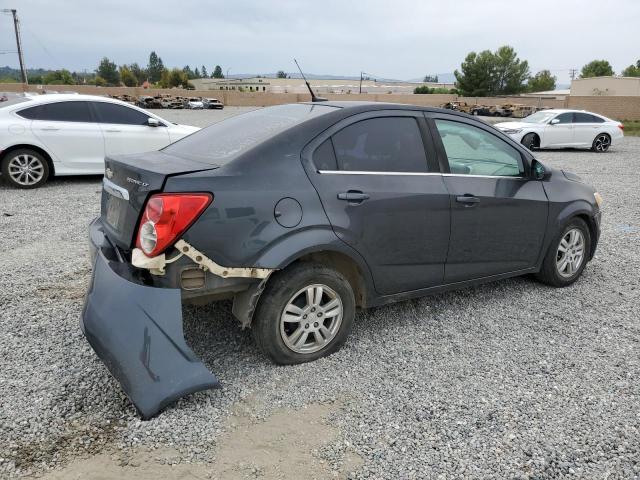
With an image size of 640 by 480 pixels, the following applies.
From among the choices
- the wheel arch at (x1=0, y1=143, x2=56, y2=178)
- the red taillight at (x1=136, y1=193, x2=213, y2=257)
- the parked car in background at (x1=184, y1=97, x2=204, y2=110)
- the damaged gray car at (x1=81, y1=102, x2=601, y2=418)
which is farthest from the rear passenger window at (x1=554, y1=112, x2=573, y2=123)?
the parked car in background at (x1=184, y1=97, x2=204, y2=110)

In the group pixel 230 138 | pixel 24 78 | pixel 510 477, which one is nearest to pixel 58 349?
pixel 230 138

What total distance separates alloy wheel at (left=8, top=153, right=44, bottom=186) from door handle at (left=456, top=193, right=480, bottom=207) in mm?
7360

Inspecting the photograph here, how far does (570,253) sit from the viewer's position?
4.90 metres

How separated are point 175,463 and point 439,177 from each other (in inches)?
100

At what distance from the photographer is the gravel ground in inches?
104

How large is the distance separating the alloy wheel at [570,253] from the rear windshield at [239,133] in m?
2.64

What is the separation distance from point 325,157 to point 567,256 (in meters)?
2.79

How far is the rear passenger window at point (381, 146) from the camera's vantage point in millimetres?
3484

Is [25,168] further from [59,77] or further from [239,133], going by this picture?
[59,77]

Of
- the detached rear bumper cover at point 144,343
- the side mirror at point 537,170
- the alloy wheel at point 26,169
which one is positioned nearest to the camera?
the detached rear bumper cover at point 144,343

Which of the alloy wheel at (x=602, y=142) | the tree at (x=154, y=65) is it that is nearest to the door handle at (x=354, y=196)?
the alloy wheel at (x=602, y=142)

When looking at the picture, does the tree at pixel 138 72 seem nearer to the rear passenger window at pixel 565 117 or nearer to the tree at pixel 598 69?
the tree at pixel 598 69

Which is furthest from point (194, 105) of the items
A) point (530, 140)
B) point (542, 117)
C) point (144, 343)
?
point (144, 343)

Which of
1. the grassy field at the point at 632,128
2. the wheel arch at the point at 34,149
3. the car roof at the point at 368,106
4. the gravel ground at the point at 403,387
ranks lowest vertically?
the grassy field at the point at 632,128
